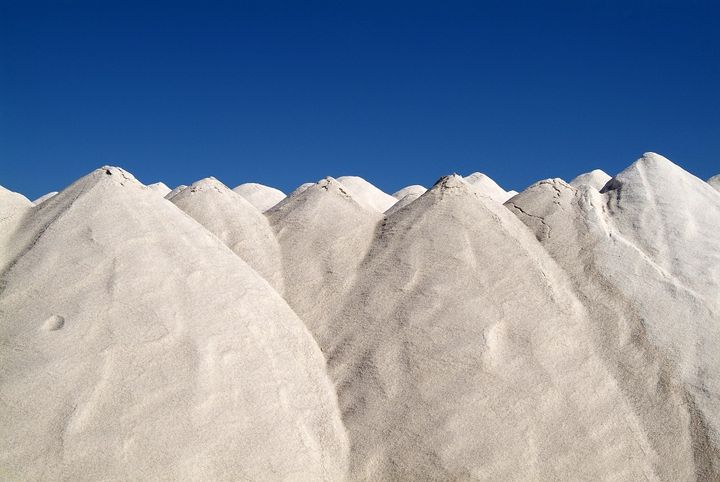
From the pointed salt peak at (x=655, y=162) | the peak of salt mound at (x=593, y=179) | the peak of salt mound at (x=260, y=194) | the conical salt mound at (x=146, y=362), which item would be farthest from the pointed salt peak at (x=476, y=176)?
the conical salt mound at (x=146, y=362)

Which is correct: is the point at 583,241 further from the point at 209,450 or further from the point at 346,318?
the point at 209,450

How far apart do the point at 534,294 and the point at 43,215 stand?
617 centimetres

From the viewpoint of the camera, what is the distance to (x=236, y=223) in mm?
9609

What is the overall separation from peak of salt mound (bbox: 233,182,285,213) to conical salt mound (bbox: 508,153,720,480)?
1589 cm

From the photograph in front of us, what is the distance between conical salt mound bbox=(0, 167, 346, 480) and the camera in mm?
5496

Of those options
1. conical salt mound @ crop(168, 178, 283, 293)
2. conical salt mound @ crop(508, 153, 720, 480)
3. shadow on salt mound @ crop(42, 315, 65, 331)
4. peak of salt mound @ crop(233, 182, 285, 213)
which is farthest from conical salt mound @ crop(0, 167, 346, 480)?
peak of salt mound @ crop(233, 182, 285, 213)

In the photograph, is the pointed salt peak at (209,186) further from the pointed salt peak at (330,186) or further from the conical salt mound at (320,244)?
the pointed salt peak at (330,186)

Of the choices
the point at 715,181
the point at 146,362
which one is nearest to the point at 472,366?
the point at 146,362

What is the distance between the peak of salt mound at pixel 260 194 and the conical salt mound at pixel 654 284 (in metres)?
15.9

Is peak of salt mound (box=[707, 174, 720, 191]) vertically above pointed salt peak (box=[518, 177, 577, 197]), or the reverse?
peak of salt mound (box=[707, 174, 720, 191])

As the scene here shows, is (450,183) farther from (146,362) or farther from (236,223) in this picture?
(146,362)

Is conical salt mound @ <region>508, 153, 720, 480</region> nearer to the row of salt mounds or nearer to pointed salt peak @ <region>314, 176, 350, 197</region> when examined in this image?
the row of salt mounds

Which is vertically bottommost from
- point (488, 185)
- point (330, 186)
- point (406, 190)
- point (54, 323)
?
point (54, 323)

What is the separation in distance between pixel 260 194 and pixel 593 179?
12801mm
